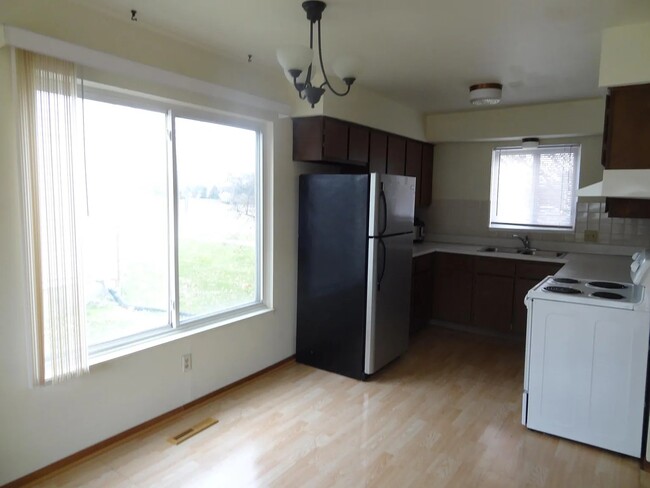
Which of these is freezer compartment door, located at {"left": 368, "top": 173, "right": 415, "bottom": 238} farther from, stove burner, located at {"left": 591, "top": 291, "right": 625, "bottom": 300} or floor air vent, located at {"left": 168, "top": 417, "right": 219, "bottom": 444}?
floor air vent, located at {"left": 168, "top": 417, "right": 219, "bottom": 444}

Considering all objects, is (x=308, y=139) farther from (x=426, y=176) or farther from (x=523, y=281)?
(x=523, y=281)

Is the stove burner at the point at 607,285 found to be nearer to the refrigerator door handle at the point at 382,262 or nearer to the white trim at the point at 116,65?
the refrigerator door handle at the point at 382,262

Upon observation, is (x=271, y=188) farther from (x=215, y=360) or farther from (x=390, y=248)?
(x=215, y=360)

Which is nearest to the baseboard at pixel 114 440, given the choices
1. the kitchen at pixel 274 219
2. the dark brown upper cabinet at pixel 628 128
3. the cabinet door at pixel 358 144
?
the kitchen at pixel 274 219

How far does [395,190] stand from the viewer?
342 centimetres

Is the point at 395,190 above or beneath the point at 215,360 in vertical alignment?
above

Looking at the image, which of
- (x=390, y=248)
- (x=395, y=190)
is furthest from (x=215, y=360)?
(x=395, y=190)

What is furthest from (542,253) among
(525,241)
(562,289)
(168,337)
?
(168,337)

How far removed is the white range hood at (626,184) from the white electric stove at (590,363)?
45 centimetres

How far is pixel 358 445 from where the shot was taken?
252 centimetres

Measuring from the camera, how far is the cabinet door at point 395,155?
4.27m

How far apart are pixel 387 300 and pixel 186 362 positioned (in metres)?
1.54

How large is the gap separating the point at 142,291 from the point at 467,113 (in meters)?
3.63

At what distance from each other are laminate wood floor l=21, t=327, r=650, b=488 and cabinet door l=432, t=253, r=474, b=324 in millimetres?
1207
